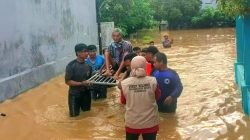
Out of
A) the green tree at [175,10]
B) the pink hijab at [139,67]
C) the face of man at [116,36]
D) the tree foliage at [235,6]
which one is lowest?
the pink hijab at [139,67]

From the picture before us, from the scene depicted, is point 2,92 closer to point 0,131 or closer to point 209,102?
point 0,131

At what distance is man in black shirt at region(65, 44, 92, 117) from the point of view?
816 centimetres

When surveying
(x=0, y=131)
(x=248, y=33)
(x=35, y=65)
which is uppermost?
(x=248, y=33)

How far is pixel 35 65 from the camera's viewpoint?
12.2m

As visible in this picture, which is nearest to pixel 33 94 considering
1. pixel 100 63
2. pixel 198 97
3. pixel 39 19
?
pixel 100 63

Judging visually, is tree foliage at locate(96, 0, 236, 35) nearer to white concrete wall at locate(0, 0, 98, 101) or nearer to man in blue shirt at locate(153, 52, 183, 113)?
white concrete wall at locate(0, 0, 98, 101)

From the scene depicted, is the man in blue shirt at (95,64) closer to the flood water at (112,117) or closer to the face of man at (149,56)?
the flood water at (112,117)

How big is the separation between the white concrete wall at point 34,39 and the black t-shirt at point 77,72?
2220 mm

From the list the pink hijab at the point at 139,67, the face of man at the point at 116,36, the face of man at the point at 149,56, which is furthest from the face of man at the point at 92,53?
the pink hijab at the point at 139,67

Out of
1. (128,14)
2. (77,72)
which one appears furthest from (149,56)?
(128,14)

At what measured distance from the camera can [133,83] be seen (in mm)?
5086

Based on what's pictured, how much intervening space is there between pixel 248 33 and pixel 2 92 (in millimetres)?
5614

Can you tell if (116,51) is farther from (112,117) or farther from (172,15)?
(172,15)

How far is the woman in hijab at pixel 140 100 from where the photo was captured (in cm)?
508
